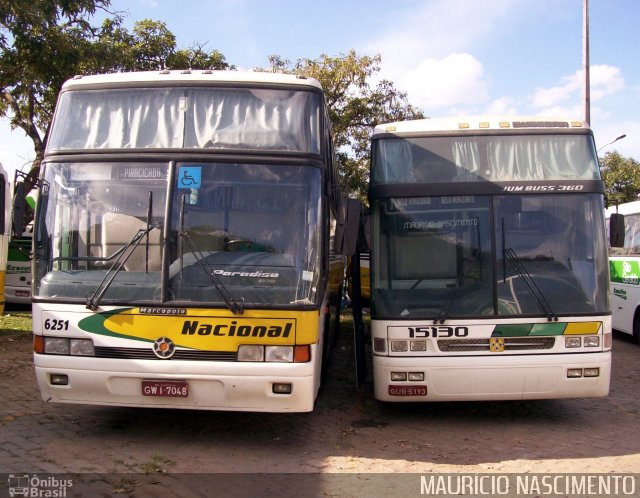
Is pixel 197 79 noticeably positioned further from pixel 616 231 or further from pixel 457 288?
pixel 616 231

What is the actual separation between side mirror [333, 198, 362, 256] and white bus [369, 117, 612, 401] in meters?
0.78

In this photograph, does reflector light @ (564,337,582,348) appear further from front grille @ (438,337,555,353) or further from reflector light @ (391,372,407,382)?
reflector light @ (391,372,407,382)

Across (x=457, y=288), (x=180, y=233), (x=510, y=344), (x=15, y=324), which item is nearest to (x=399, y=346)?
(x=457, y=288)

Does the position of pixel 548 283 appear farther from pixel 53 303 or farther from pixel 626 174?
pixel 626 174

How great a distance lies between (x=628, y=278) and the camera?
41.9ft

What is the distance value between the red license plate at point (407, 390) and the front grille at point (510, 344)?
1.53 feet

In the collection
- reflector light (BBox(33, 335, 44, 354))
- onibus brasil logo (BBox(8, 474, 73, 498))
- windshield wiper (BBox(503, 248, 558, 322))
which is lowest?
onibus brasil logo (BBox(8, 474, 73, 498))

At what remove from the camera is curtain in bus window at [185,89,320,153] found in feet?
18.5

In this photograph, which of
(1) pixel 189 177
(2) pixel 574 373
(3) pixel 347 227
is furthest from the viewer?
(2) pixel 574 373

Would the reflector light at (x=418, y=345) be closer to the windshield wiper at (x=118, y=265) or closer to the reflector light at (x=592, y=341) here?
the reflector light at (x=592, y=341)

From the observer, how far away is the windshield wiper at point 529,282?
6281 mm

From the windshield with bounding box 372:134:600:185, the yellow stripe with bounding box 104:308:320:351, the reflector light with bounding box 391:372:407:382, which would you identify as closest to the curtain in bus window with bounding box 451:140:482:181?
the windshield with bounding box 372:134:600:185

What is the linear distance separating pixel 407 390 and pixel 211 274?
2.40 meters

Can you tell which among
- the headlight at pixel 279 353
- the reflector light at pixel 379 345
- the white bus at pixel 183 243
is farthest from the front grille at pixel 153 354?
the reflector light at pixel 379 345
